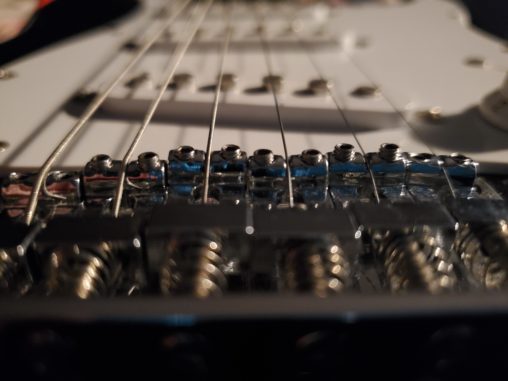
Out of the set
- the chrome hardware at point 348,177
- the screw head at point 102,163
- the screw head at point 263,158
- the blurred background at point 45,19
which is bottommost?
the chrome hardware at point 348,177

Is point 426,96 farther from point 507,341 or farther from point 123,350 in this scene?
point 123,350

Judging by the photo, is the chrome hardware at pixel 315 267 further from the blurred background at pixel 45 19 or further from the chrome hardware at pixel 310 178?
the blurred background at pixel 45 19

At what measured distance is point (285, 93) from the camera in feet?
2.61

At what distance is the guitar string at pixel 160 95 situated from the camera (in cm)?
52

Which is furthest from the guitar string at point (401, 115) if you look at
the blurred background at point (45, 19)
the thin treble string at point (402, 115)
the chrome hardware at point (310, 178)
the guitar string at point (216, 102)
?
the blurred background at point (45, 19)

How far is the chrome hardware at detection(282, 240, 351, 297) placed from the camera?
1.35 feet

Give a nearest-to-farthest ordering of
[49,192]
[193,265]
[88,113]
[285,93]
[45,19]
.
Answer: [193,265], [49,192], [88,113], [285,93], [45,19]

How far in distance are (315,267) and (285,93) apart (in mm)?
425

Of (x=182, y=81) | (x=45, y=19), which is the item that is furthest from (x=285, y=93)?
(x=45, y=19)

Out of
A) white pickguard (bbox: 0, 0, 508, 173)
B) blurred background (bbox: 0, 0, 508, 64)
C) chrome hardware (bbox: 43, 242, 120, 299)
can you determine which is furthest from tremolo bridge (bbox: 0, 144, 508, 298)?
blurred background (bbox: 0, 0, 508, 64)

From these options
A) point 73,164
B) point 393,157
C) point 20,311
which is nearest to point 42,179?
point 73,164

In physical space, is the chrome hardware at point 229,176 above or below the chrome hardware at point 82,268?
above

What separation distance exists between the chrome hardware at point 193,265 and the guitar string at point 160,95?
9 centimetres

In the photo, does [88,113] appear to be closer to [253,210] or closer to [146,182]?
[146,182]
